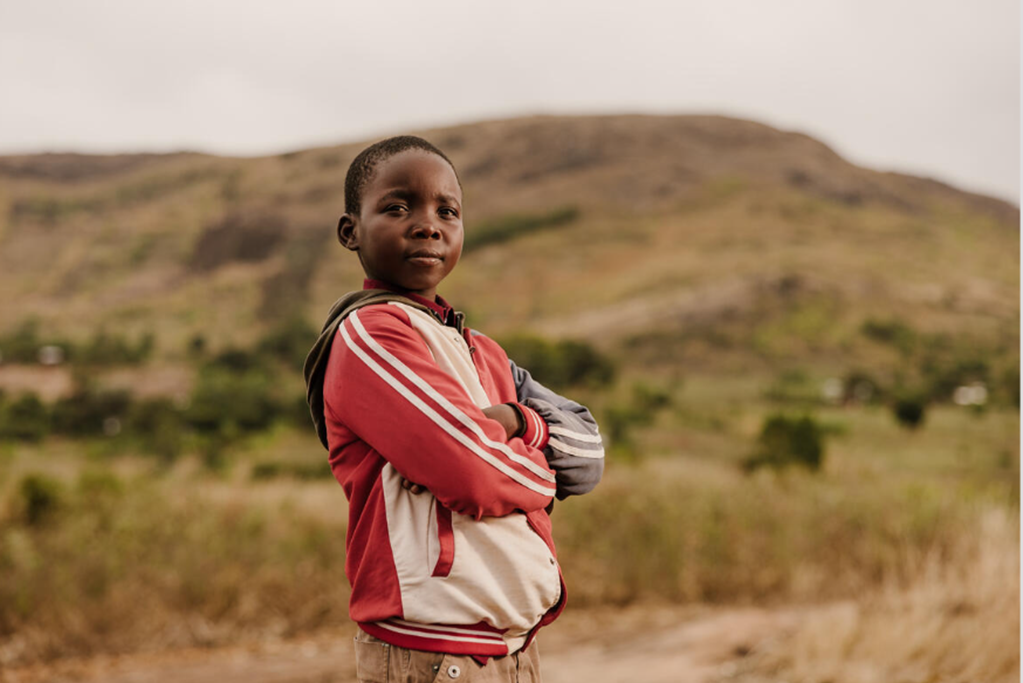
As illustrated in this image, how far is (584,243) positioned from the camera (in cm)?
5469

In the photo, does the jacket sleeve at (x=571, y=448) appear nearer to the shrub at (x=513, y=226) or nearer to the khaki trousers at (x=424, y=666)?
the khaki trousers at (x=424, y=666)

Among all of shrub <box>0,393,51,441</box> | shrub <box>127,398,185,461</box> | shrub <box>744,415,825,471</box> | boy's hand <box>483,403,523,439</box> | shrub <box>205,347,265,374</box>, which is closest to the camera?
boy's hand <box>483,403,523,439</box>

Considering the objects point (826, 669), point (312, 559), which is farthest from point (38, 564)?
point (826, 669)

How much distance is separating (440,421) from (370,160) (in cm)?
58

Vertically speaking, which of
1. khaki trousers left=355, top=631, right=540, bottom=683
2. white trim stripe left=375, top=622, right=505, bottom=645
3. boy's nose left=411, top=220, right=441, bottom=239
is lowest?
khaki trousers left=355, top=631, right=540, bottom=683

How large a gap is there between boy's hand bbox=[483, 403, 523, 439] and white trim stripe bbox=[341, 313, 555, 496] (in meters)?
0.11

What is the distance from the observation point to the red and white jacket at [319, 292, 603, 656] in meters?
1.50

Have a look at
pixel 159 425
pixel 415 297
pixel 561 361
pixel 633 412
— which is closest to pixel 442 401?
pixel 415 297

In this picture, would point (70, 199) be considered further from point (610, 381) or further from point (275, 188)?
point (610, 381)

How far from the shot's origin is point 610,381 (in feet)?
97.8

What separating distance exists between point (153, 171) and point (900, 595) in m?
63.5

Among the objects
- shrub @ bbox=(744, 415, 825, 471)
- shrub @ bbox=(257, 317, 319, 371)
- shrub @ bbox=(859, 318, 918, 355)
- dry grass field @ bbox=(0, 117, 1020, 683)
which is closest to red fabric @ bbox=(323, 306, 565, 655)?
dry grass field @ bbox=(0, 117, 1020, 683)

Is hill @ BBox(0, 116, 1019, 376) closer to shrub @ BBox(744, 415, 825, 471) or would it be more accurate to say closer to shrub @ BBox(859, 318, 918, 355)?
shrub @ BBox(859, 318, 918, 355)

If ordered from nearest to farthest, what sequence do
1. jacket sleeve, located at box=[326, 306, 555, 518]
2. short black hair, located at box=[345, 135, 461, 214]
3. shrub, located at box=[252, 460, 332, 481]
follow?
jacket sleeve, located at box=[326, 306, 555, 518] < short black hair, located at box=[345, 135, 461, 214] < shrub, located at box=[252, 460, 332, 481]
